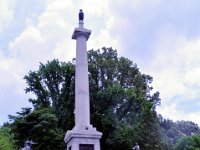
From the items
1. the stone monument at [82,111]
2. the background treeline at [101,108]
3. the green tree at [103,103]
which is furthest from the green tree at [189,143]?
the stone monument at [82,111]

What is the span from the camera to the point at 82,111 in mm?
19375

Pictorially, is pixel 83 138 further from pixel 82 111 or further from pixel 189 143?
pixel 189 143

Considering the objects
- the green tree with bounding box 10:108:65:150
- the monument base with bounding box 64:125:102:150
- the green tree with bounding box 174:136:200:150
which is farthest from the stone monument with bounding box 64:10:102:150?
the green tree with bounding box 174:136:200:150

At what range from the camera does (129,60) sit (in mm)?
36219

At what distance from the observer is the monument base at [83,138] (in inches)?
722

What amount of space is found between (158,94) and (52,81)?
37.5 feet

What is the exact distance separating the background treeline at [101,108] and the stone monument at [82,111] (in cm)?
1028

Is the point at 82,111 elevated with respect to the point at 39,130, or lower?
lower

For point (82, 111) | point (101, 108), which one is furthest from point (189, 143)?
point (82, 111)

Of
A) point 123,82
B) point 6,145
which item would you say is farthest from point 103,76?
point 6,145

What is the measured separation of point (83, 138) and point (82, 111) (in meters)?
1.65

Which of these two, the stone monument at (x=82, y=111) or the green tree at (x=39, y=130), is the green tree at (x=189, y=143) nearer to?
the green tree at (x=39, y=130)

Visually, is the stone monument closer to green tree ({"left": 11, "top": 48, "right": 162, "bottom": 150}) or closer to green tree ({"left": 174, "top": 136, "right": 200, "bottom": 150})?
green tree ({"left": 11, "top": 48, "right": 162, "bottom": 150})

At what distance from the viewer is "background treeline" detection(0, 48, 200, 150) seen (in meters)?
29.6
